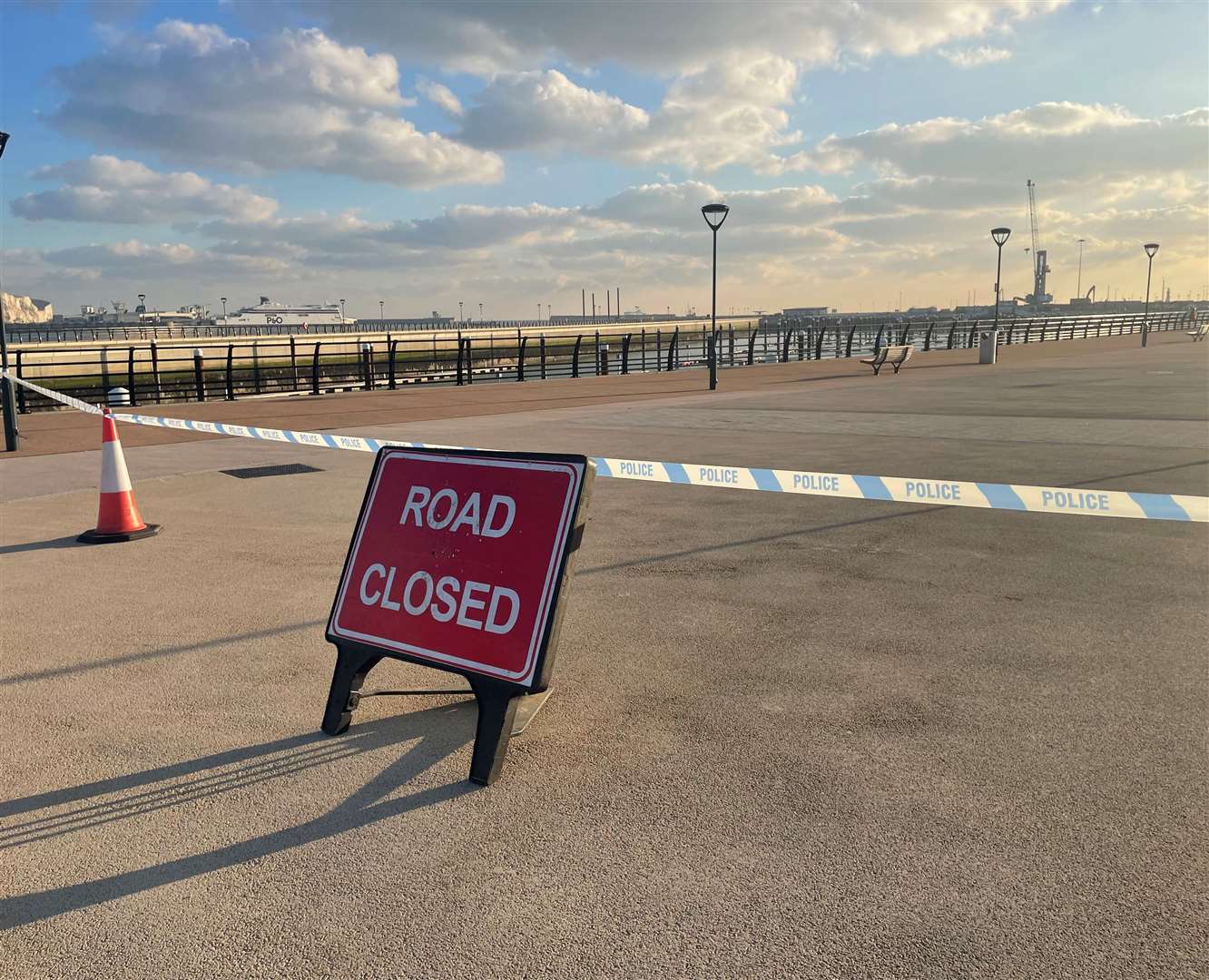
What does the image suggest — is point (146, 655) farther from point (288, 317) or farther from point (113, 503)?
point (288, 317)

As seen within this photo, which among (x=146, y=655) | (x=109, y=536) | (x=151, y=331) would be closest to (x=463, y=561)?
(x=146, y=655)

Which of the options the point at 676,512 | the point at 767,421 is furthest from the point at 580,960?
the point at 767,421

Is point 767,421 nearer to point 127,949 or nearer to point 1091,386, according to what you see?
point 1091,386

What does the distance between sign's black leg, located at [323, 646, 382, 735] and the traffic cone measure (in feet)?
13.9

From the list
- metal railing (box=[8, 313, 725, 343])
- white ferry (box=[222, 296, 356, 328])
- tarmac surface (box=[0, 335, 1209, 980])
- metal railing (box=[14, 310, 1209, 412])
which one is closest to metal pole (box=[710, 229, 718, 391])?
A: metal railing (box=[14, 310, 1209, 412])

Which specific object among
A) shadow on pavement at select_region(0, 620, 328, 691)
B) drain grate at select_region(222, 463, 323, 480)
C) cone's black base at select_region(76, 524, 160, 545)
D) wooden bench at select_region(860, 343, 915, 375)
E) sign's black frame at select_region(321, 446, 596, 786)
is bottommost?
shadow on pavement at select_region(0, 620, 328, 691)

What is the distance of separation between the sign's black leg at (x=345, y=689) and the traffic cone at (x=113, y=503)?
424cm

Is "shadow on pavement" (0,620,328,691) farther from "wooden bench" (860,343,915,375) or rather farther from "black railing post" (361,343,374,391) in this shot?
"wooden bench" (860,343,915,375)

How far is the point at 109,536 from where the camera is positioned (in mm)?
7055

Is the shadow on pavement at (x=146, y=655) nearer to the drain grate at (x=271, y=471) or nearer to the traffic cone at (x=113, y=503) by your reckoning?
the traffic cone at (x=113, y=503)

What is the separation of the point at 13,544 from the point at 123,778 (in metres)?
4.63

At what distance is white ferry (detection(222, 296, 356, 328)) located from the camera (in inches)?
5266

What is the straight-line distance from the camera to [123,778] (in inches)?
132

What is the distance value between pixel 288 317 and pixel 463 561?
147 m
